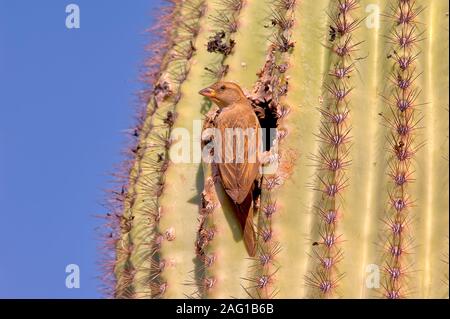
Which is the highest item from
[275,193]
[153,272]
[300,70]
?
[300,70]

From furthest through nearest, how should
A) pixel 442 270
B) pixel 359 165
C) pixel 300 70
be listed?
1. pixel 300 70
2. pixel 359 165
3. pixel 442 270

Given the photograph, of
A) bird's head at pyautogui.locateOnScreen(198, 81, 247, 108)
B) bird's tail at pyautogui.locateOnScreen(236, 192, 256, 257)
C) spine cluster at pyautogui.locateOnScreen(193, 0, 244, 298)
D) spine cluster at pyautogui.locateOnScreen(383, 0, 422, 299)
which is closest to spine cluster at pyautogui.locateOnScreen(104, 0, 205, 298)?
spine cluster at pyautogui.locateOnScreen(193, 0, 244, 298)

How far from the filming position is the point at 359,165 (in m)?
4.68

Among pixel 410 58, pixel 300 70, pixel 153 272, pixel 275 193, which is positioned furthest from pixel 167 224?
pixel 410 58

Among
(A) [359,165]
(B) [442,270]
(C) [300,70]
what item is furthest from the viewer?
(C) [300,70]

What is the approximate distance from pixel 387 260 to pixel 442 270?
0.22 metres

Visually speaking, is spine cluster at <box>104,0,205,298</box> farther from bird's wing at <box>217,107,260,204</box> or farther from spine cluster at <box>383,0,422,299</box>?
spine cluster at <box>383,0,422,299</box>

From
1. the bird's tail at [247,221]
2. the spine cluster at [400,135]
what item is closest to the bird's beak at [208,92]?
the bird's tail at [247,221]

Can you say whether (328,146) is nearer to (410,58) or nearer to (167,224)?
(410,58)

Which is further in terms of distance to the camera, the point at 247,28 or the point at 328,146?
the point at 247,28

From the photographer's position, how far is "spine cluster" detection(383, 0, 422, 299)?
4.47m

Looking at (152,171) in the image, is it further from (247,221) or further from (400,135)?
(400,135)

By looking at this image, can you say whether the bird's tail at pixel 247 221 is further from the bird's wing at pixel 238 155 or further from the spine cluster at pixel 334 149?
the spine cluster at pixel 334 149

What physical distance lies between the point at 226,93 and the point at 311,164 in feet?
1.89
